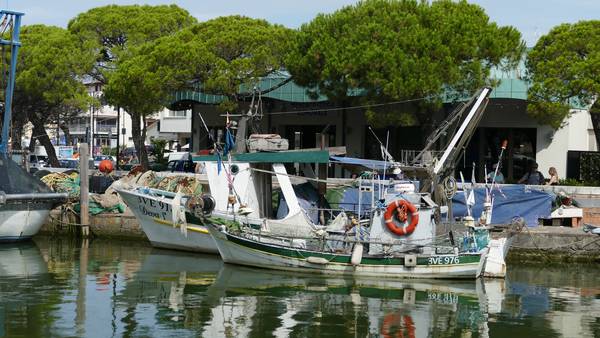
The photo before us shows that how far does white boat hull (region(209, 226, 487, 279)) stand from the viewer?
2320 cm

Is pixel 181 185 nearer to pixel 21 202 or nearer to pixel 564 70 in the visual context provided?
pixel 21 202

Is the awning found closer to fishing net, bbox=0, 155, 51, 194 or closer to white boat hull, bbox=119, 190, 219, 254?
white boat hull, bbox=119, 190, 219, 254

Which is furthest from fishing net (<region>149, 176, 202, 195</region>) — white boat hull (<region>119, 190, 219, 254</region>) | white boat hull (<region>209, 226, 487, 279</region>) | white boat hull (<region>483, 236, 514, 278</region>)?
white boat hull (<region>483, 236, 514, 278</region>)

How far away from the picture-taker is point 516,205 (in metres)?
29.3

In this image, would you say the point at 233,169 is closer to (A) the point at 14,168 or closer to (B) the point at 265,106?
(A) the point at 14,168

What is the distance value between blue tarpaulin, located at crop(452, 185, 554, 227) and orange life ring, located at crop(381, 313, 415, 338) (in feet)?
35.0

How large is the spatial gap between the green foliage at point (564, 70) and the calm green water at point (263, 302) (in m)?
9.46

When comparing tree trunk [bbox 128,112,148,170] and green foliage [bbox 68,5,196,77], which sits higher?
green foliage [bbox 68,5,196,77]

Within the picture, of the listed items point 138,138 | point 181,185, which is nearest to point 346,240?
point 181,185

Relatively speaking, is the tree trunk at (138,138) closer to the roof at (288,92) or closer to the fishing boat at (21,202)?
the roof at (288,92)

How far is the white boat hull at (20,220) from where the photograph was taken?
95.5 ft

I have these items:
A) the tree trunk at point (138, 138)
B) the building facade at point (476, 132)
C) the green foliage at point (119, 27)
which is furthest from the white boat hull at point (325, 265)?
the green foliage at point (119, 27)

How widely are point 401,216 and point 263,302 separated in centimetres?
447

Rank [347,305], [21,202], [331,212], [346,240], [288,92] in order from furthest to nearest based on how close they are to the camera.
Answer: [288,92] < [21,202] < [331,212] < [346,240] < [347,305]
